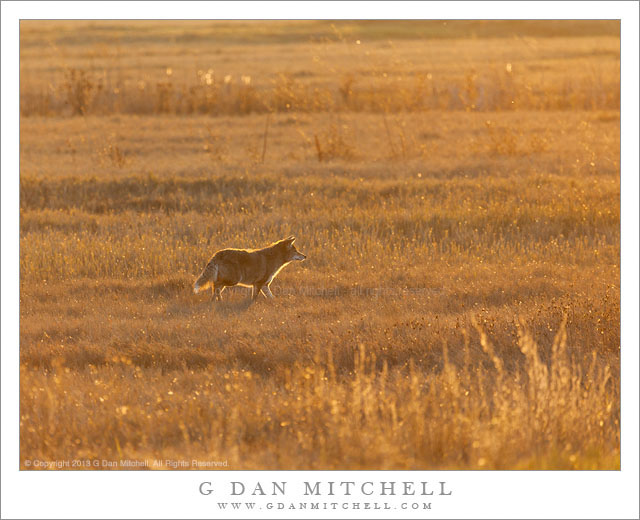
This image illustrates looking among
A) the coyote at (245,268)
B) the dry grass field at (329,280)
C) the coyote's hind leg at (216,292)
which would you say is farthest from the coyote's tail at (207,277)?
the dry grass field at (329,280)

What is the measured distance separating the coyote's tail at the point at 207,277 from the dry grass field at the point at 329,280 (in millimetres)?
333

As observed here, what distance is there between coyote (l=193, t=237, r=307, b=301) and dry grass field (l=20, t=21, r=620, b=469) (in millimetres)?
299

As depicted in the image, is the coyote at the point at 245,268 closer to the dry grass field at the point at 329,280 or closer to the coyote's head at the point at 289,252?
the coyote's head at the point at 289,252

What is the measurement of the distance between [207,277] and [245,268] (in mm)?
441

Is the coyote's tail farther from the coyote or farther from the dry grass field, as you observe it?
the dry grass field

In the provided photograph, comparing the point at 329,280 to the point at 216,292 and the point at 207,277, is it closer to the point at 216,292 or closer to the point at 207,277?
the point at 216,292

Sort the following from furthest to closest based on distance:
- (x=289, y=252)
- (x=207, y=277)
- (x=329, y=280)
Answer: (x=329, y=280)
(x=289, y=252)
(x=207, y=277)

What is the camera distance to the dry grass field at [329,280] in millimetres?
5820

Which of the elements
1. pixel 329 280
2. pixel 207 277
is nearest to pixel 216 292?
pixel 207 277

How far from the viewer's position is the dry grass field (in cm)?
582

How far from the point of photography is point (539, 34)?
60812 millimetres

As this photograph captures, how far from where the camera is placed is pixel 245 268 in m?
9.00

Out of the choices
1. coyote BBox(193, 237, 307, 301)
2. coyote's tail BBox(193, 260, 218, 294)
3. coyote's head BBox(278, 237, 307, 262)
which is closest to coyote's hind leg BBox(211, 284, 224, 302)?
coyote BBox(193, 237, 307, 301)

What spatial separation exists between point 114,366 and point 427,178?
948 centimetres
